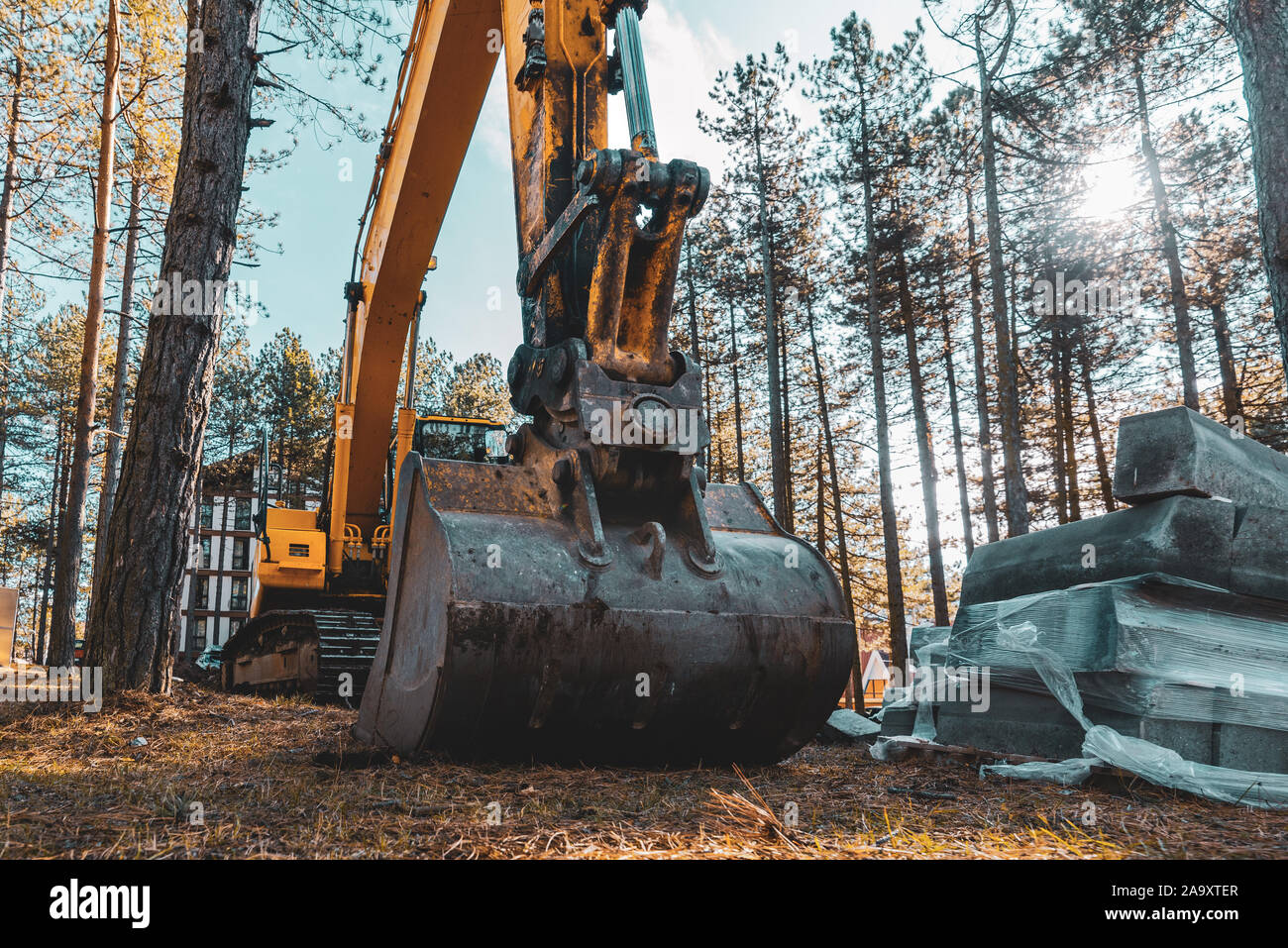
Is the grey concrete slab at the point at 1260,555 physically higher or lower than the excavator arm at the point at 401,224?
lower

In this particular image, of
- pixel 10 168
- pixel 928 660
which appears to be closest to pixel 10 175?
pixel 10 168

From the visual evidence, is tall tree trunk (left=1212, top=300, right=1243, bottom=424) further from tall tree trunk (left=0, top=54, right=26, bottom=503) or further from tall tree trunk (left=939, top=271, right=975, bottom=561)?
tall tree trunk (left=0, top=54, right=26, bottom=503)

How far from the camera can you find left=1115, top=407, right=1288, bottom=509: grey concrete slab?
4051mm

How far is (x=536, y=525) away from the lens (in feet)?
11.3

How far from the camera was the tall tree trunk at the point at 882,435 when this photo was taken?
585 inches

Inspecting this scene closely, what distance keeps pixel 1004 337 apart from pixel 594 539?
10723mm

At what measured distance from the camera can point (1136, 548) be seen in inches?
158

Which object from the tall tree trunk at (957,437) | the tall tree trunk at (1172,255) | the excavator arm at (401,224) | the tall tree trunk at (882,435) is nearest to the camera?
the excavator arm at (401,224)

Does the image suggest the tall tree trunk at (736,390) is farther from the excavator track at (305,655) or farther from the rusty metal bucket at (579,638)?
the rusty metal bucket at (579,638)

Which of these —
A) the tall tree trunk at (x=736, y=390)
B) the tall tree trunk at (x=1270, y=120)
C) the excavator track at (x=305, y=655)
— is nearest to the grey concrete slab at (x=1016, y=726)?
the tall tree trunk at (x=1270, y=120)

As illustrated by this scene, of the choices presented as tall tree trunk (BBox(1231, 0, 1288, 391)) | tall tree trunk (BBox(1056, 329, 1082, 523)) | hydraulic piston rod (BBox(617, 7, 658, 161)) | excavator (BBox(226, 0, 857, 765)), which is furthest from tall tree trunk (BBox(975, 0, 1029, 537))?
hydraulic piston rod (BBox(617, 7, 658, 161))

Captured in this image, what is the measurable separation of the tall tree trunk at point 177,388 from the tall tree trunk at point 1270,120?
6773 millimetres
